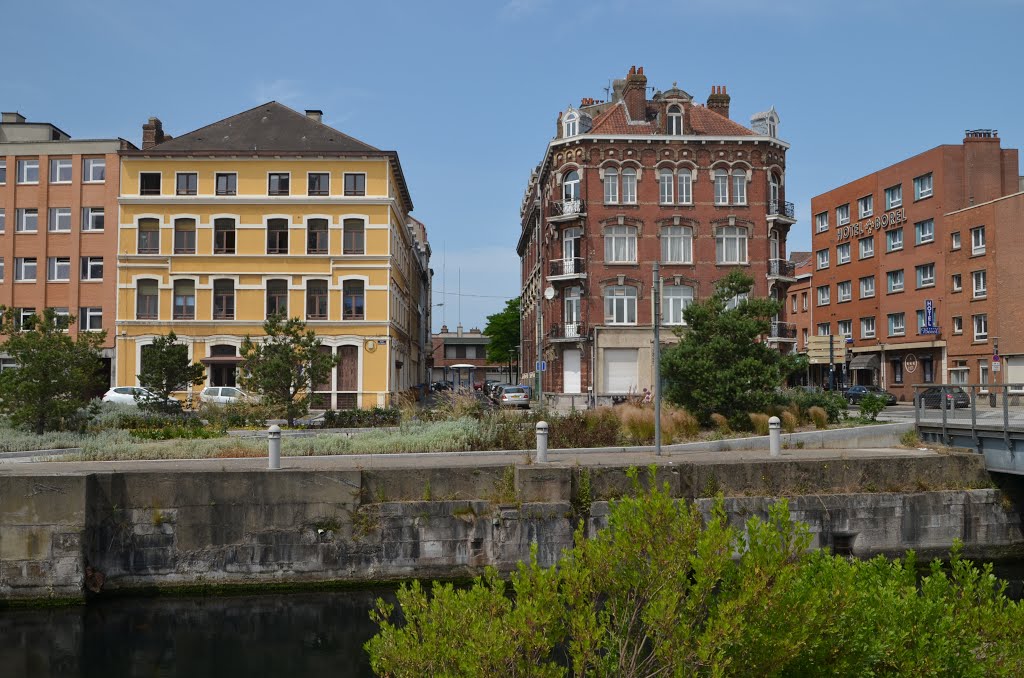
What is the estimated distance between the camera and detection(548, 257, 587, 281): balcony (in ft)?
129

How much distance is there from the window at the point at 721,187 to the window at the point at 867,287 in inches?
746

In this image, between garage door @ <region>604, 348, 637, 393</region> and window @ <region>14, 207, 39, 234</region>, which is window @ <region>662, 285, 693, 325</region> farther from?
window @ <region>14, 207, 39, 234</region>

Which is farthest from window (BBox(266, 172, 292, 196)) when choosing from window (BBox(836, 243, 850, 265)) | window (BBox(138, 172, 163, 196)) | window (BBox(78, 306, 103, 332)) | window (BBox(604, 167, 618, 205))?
window (BBox(836, 243, 850, 265))

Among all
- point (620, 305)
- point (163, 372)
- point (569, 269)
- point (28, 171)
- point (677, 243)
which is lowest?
point (163, 372)

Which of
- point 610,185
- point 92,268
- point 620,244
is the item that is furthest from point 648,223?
point 92,268

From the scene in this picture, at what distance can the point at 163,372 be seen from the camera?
22469 mm

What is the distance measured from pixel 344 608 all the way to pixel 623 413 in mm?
8962

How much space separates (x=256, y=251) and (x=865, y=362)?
38067 millimetres

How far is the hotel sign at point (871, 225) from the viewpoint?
4994 cm

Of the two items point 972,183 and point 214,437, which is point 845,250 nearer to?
point 972,183

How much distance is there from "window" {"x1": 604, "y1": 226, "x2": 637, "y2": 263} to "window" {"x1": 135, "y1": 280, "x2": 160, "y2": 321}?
21.1m

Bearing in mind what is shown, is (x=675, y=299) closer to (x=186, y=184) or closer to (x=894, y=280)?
(x=894, y=280)

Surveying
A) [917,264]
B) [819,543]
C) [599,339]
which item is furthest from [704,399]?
[917,264]

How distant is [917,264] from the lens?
48.6 m
